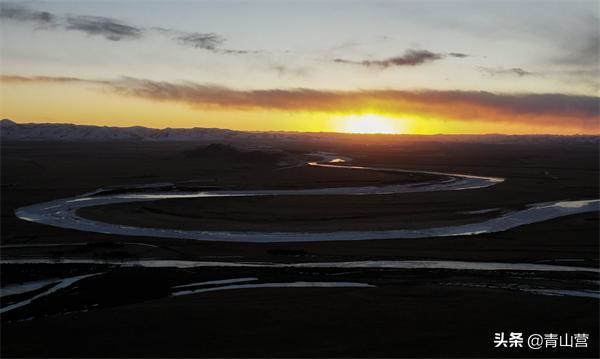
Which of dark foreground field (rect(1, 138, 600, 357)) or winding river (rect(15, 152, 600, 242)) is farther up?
winding river (rect(15, 152, 600, 242))

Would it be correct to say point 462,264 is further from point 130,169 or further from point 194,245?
point 130,169

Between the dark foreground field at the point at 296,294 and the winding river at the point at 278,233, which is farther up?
the winding river at the point at 278,233

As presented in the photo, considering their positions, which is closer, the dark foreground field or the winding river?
the dark foreground field

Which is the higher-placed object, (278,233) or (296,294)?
(278,233)

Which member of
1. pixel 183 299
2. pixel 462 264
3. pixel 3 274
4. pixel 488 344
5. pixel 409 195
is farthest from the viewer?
pixel 409 195

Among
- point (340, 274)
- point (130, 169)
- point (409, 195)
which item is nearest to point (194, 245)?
point (340, 274)

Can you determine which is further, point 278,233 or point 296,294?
point 278,233

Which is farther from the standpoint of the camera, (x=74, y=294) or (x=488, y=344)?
(x=74, y=294)

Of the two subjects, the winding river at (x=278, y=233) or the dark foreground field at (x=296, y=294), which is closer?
the dark foreground field at (x=296, y=294)
